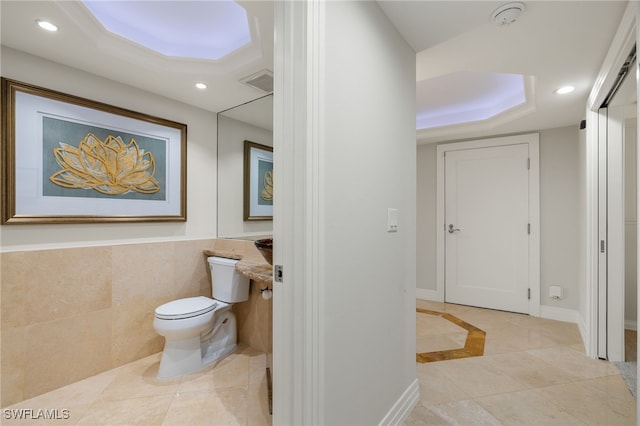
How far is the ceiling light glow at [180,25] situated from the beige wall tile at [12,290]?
149 cm

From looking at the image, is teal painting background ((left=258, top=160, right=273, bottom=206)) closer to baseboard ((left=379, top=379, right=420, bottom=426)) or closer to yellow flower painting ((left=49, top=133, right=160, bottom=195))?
yellow flower painting ((left=49, top=133, right=160, bottom=195))

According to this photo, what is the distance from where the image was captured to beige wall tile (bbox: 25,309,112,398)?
1871 millimetres

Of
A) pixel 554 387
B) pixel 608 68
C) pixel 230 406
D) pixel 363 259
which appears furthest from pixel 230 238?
pixel 608 68

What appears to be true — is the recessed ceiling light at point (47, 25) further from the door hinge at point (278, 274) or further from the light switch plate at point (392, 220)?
the light switch plate at point (392, 220)

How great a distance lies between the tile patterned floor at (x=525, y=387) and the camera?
66.2 inches

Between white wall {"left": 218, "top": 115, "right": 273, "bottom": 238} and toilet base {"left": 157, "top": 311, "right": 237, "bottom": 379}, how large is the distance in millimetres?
765

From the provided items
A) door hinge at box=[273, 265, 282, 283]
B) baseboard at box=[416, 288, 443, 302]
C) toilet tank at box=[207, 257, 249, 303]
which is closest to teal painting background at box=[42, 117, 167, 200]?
toilet tank at box=[207, 257, 249, 303]

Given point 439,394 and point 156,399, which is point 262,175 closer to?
point 156,399

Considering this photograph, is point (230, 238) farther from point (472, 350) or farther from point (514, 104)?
point (514, 104)

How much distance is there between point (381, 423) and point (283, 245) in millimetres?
1067

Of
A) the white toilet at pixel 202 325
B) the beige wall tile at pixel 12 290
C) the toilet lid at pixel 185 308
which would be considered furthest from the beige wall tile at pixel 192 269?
the beige wall tile at pixel 12 290

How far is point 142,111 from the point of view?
7.96ft

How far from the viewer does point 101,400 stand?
1.84 m

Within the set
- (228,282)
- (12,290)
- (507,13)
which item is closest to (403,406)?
(228,282)
